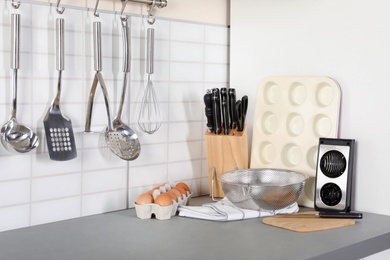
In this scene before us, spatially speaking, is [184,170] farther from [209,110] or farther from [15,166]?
[15,166]

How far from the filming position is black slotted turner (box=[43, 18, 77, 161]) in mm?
1483

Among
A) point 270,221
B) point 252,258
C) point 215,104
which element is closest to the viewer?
point 252,258

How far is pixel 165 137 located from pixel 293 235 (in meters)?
0.51

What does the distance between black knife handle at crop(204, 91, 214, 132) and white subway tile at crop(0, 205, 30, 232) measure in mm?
548

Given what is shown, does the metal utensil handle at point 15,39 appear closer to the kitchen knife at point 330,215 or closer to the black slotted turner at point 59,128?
the black slotted turner at point 59,128

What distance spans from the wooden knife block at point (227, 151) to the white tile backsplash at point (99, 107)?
8cm

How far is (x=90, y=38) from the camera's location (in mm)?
1579

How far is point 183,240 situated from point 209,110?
19.4 inches

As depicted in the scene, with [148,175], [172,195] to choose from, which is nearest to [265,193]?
[172,195]

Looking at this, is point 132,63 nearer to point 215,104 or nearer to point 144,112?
point 144,112

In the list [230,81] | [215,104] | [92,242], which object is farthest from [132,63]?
[92,242]

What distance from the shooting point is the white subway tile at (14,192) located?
1.45 m

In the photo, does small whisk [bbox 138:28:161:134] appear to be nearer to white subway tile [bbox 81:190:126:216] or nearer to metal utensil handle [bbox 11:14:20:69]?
white subway tile [bbox 81:190:126:216]

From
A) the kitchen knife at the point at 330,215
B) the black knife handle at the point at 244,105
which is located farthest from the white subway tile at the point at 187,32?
the kitchen knife at the point at 330,215
